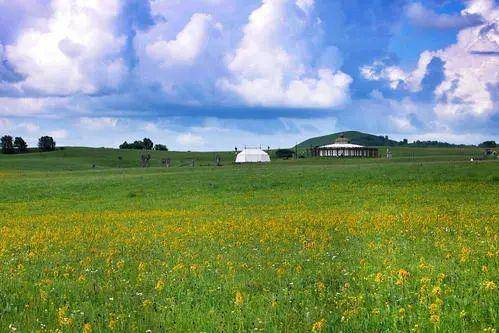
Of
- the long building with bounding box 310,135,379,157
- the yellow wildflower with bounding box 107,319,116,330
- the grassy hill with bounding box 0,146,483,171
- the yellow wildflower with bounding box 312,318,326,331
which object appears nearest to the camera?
the yellow wildflower with bounding box 312,318,326,331

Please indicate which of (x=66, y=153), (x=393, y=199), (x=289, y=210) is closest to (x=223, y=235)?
(x=289, y=210)

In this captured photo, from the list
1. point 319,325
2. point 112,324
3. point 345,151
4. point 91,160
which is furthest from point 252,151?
point 319,325

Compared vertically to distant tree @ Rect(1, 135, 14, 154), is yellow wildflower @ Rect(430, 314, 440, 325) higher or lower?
lower

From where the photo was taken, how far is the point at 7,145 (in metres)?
188

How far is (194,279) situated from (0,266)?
519cm

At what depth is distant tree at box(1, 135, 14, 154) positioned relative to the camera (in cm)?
18625

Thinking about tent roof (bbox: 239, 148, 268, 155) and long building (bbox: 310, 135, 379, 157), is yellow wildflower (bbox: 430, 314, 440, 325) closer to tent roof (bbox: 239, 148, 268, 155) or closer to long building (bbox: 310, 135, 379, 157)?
tent roof (bbox: 239, 148, 268, 155)

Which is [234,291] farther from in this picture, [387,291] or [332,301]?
[387,291]

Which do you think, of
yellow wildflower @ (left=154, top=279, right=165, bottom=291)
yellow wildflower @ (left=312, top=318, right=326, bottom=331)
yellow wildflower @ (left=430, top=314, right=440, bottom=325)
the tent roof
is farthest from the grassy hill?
yellow wildflower @ (left=430, top=314, right=440, bottom=325)

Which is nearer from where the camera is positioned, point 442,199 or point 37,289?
point 37,289

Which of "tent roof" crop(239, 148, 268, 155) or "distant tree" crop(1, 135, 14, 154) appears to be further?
"distant tree" crop(1, 135, 14, 154)

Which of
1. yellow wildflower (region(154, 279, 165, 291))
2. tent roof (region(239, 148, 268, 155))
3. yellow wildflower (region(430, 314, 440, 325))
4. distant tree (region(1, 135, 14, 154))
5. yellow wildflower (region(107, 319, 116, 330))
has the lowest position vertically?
yellow wildflower (region(107, 319, 116, 330))

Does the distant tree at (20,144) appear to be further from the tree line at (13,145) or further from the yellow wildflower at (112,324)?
the yellow wildflower at (112,324)

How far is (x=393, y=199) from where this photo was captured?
33.3 metres
